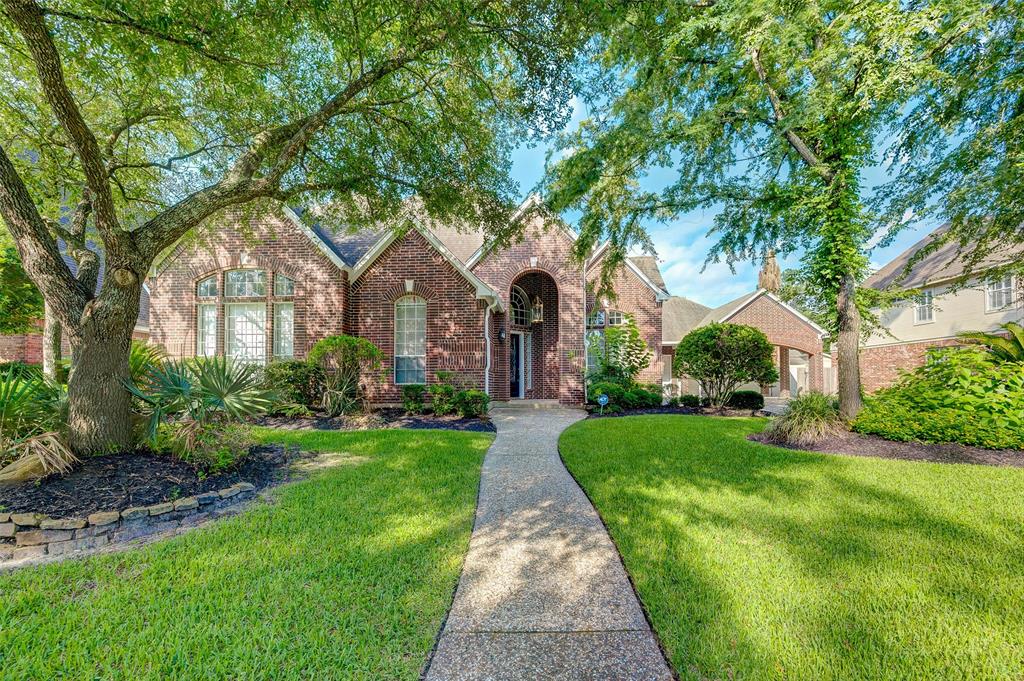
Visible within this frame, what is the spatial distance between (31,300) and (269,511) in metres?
12.4

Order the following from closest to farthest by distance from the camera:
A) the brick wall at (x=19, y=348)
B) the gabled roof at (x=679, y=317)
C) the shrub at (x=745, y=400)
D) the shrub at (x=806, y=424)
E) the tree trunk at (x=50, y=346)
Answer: the shrub at (x=806, y=424)
the tree trunk at (x=50, y=346)
the shrub at (x=745, y=400)
the brick wall at (x=19, y=348)
the gabled roof at (x=679, y=317)

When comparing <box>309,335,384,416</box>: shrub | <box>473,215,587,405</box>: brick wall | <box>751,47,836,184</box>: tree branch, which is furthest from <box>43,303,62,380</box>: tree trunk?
<box>751,47,836,184</box>: tree branch

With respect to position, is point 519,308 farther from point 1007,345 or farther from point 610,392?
point 1007,345

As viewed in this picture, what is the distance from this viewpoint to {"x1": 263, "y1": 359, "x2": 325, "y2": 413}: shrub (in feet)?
33.7

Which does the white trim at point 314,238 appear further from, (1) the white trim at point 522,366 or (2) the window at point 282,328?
(1) the white trim at point 522,366

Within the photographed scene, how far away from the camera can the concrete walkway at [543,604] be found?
87.6 inches

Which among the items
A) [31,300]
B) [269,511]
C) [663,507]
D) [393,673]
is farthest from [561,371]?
[31,300]

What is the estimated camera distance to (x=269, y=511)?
4277 millimetres

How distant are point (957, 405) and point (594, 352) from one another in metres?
9.17

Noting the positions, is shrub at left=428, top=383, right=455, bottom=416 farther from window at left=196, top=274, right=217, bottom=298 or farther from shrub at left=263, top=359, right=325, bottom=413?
window at left=196, top=274, right=217, bottom=298

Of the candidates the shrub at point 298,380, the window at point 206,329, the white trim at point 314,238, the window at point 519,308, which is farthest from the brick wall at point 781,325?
the window at point 206,329

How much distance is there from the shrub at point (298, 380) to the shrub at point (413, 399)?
2.14 m

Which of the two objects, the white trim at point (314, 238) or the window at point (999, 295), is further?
the window at point (999, 295)

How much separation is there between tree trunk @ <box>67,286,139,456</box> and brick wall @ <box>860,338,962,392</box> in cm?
2311
